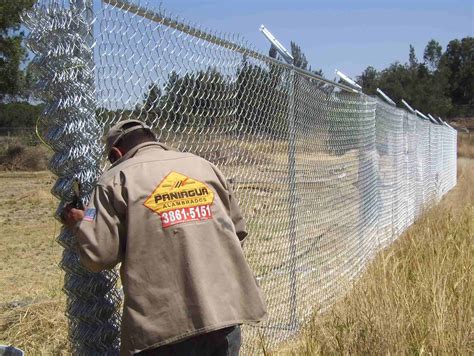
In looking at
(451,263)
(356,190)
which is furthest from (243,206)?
(356,190)

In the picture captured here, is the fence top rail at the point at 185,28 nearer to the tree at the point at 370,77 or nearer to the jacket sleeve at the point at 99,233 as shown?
the jacket sleeve at the point at 99,233

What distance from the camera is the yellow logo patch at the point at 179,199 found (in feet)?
8.62

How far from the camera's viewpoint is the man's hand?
254 cm

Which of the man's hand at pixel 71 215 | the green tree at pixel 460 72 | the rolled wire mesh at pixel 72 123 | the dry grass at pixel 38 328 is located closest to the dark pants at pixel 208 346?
the rolled wire mesh at pixel 72 123

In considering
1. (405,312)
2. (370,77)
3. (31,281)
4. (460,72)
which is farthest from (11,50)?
(460,72)

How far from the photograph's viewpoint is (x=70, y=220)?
256 centimetres

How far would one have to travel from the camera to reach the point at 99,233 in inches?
98.0

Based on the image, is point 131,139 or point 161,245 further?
point 131,139

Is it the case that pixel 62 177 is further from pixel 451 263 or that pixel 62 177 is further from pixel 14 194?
pixel 14 194

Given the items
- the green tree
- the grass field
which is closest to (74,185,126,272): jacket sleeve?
the grass field

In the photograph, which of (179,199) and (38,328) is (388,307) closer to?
(179,199)

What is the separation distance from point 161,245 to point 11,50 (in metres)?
28.7

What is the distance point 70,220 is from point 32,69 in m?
0.60

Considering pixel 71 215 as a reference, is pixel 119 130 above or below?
above
